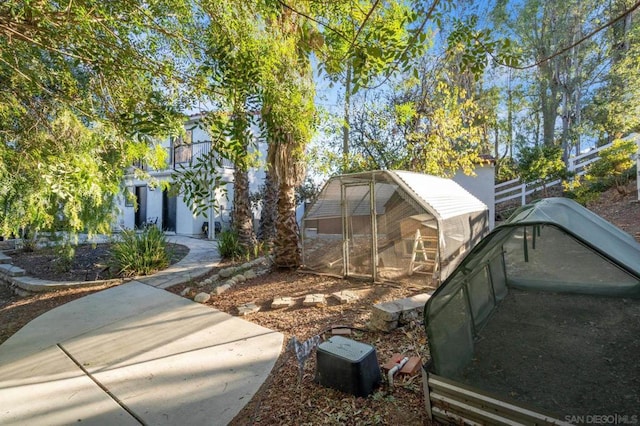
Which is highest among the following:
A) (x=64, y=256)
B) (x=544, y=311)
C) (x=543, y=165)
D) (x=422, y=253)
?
(x=543, y=165)

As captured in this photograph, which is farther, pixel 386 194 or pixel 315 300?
pixel 386 194

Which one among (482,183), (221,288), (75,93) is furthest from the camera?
(482,183)

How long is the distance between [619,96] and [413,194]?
19.7 metres

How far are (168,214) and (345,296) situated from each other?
49.1 feet

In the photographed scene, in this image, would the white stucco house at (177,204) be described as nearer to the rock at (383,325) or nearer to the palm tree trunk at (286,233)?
the palm tree trunk at (286,233)

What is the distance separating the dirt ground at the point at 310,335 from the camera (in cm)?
258

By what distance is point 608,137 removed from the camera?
19531 mm

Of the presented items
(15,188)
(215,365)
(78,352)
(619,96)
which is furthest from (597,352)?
(619,96)

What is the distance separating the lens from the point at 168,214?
1742 centimetres

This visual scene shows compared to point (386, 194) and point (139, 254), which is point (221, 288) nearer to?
A: point (139, 254)

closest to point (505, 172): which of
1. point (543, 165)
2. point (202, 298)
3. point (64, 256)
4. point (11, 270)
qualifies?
point (543, 165)

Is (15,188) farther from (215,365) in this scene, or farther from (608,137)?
(608,137)

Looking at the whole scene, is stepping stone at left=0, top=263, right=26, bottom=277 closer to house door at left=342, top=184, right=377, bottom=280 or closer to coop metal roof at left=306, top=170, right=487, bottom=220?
coop metal roof at left=306, top=170, right=487, bottom=220

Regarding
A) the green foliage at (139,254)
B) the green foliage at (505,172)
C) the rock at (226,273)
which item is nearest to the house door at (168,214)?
the green foliage at (139,254)
